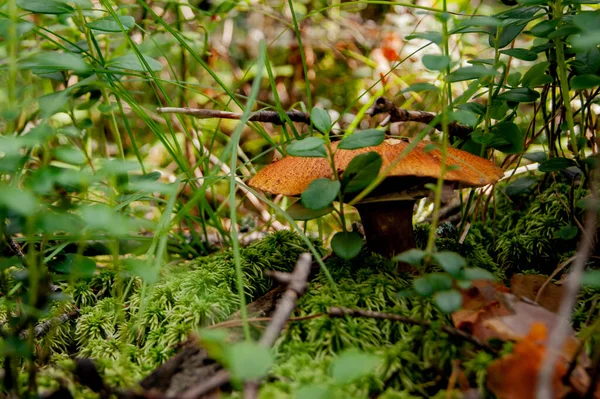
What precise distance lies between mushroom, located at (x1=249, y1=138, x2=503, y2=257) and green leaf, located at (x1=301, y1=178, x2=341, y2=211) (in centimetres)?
8

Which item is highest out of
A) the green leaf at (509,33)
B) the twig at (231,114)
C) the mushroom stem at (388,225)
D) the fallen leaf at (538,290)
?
the green leaf at (509,33)

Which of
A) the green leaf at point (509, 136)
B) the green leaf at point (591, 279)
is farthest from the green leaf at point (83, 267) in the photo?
the green leaf at point (509, 136)

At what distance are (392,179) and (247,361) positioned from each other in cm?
58

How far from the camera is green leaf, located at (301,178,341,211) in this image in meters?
0.85

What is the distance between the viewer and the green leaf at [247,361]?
48cm

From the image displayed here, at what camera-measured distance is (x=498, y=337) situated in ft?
2.54

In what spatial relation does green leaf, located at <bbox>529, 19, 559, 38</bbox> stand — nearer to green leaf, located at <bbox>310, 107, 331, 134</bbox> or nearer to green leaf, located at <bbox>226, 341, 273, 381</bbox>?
green leaf, located at <bbox>310, 107, 331, 134</bbox>

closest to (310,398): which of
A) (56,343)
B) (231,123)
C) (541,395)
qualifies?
(541,395)

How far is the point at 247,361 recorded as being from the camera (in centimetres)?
48

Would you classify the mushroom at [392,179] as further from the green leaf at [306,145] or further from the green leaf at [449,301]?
the green leaf at [449,301]

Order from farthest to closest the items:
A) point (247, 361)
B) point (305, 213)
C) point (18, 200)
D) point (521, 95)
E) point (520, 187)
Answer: point (520, 187) < point (521, 95) < point (305, 213) < point (18, 200) < point (247, 361)

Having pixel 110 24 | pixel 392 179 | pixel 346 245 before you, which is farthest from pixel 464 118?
pixel 110 24

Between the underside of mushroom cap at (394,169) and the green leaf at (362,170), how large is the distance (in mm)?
34

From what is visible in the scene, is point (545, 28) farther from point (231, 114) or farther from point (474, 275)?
point (231, 114)
